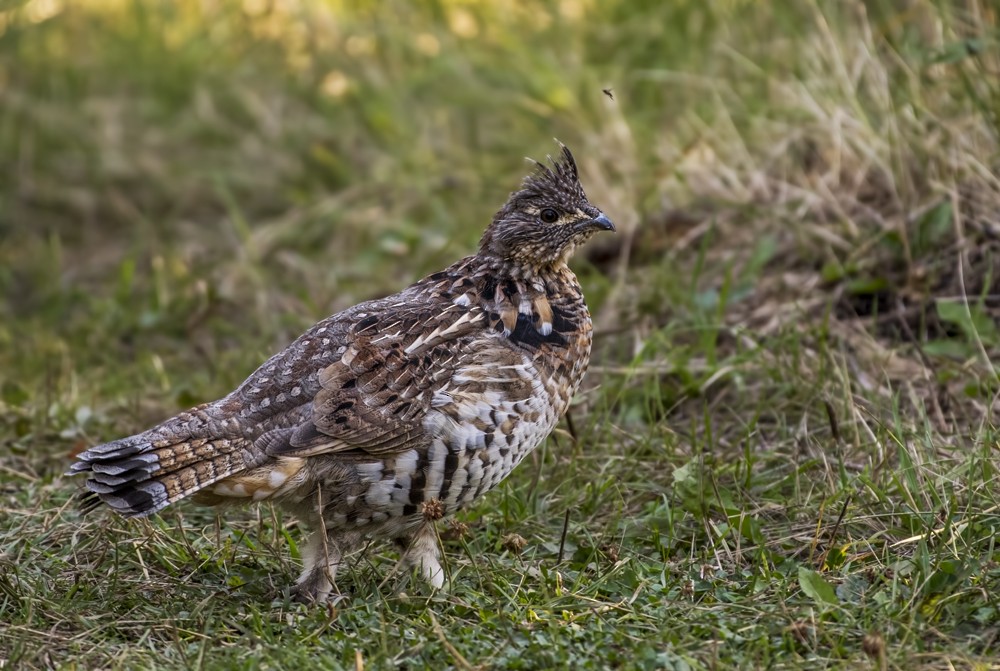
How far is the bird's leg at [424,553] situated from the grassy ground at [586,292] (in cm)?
7

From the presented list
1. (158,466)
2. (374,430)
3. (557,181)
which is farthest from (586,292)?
(158,466)

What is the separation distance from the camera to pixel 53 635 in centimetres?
391

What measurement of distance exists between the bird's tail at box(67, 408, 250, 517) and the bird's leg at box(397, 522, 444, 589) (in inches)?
25.5

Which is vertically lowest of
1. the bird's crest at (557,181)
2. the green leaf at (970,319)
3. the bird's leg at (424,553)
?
the green leaf at (970,319)

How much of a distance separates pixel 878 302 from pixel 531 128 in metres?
2.91

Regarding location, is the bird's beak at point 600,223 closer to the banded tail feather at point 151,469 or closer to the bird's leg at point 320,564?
the bird's leg at point 320,564

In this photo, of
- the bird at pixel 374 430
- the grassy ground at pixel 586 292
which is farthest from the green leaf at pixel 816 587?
the bird at pixel 374 430

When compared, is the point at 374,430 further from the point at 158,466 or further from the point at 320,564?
the point at 158,466

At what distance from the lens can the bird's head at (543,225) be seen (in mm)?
4727

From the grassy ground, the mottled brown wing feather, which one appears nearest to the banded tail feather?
the mottled brown wing feather

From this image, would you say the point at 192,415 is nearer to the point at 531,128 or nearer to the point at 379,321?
the point at 379,321

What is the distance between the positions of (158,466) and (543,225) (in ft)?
5.14

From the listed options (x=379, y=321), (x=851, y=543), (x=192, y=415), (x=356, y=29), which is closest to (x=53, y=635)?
(x=192, y=415)

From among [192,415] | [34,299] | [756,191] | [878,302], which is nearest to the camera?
[192,415]
